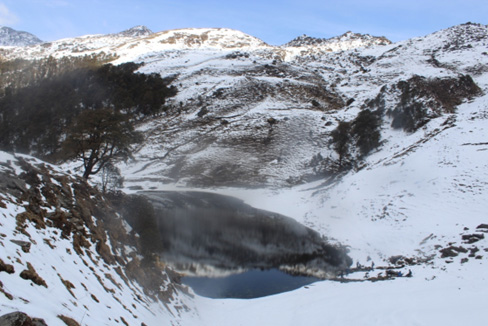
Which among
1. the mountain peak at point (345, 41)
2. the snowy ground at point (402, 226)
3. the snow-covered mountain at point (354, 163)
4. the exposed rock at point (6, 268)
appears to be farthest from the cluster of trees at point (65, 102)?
the mountain peak at point (345, 41)

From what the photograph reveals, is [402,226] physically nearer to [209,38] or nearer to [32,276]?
[32,276]

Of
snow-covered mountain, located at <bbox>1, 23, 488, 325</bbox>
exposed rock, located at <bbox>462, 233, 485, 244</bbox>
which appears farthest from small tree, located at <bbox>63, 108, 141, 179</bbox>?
exposed rock, located at <bbox>462, 233, 485, 244</bbox>

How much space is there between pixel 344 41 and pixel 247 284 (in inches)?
6566

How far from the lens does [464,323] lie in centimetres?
1229

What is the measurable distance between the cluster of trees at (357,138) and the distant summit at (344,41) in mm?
114810

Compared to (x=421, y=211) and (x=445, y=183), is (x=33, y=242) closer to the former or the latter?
(x=421, y=211)

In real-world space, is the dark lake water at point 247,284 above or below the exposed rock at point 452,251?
below

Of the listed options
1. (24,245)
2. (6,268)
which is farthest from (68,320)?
(24,245)

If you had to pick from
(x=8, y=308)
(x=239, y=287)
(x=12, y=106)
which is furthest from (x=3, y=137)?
(x=8, y=308)

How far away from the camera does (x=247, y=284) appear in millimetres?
23875

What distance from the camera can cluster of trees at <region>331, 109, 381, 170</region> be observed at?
172 feet

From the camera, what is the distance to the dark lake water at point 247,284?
22250mm

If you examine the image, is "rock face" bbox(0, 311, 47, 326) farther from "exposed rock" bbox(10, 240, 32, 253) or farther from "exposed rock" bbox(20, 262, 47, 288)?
"exposed rock" bbox(10, 240, 32, 253)

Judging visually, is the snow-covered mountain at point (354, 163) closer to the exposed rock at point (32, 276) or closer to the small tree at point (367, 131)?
the small tree at point (367, 131)
